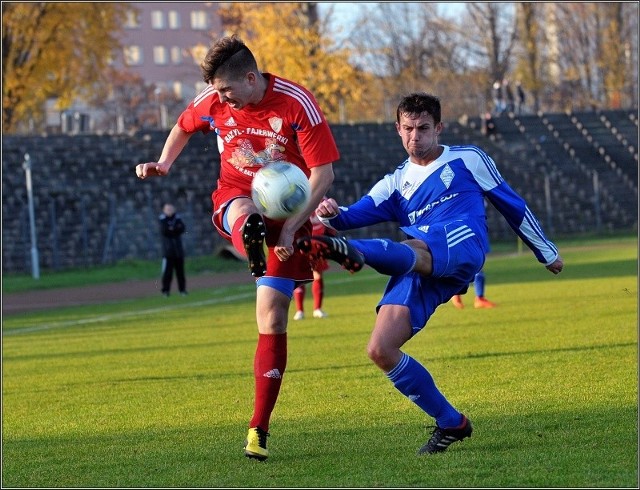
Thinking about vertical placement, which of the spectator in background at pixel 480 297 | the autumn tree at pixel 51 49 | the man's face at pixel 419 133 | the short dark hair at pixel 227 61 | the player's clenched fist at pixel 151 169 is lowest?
the spectator in background at pixel 480 297

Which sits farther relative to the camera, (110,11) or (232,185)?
(110,11)

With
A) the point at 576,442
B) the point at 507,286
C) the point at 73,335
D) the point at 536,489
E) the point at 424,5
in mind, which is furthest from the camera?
the point at 424,5

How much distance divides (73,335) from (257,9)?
36135mm

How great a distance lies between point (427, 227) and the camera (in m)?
6.75

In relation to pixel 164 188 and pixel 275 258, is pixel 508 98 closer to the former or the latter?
pixel 164 188

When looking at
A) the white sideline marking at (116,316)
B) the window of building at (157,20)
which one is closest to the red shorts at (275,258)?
the white sideline marking at (116,316)

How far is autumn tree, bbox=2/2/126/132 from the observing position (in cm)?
4275

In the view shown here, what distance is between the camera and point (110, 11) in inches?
1780

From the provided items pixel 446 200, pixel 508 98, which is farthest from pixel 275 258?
pixel 508 98

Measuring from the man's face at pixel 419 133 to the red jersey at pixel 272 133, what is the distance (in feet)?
1.35

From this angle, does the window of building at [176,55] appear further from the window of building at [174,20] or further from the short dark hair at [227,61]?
the short dark hair at [227,61]

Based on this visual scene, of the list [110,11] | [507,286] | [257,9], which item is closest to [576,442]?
[507,286]

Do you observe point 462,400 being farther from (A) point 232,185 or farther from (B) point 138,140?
(B) point 138,140

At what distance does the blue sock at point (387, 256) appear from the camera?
622cm
